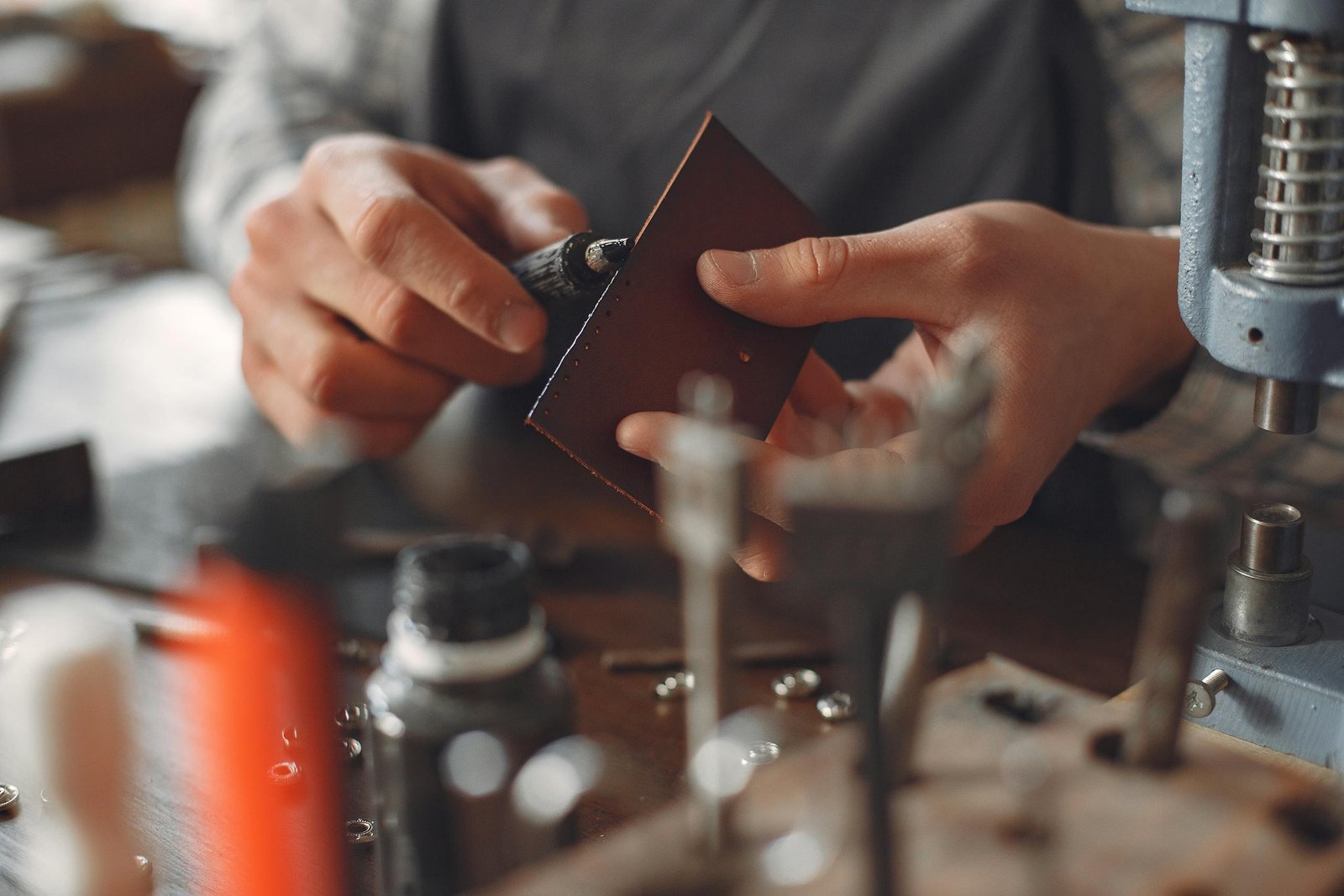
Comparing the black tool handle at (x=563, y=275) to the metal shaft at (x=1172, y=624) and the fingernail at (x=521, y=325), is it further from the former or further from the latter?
the metal shaft at (x=1172, y=624)

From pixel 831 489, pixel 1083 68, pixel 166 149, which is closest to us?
pixel 831 489

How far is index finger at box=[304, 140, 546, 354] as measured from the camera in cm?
72

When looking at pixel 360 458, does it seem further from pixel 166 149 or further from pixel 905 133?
pixel 166 149

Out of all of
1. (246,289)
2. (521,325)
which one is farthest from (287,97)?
(521,325)

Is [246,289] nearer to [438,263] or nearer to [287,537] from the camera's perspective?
[438,263]

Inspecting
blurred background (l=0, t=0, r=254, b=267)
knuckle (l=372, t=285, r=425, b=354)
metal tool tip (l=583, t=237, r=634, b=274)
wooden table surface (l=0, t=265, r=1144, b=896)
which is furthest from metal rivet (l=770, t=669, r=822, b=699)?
blurred background (l=0, t=0, r=254, b=267)

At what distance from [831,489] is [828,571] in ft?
0.06

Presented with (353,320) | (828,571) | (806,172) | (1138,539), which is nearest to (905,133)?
(806,172)

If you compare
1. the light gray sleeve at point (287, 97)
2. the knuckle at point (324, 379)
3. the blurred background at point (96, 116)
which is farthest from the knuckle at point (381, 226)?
the blurred background at point (96, 116)

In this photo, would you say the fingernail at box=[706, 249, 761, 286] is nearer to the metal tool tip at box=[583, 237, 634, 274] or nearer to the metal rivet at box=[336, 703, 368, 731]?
the metal tool tip at box=[583, 237, 634, 274]

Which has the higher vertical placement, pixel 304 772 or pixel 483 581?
pixel 483 581

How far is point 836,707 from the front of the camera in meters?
0.60

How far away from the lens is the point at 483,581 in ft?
1.17

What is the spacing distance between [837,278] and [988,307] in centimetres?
8
